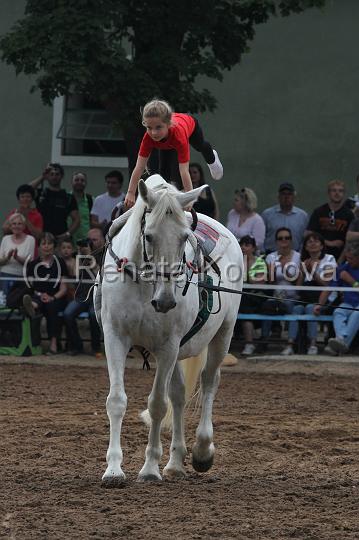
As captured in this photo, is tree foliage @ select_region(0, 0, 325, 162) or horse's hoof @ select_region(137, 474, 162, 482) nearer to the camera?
horse's hoof @ select_region(137, 474, 162, 482)

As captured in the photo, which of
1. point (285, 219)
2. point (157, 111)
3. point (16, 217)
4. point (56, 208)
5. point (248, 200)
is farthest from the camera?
point (56, 208)

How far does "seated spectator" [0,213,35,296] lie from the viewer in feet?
45.2

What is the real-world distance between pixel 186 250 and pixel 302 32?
34.1ft

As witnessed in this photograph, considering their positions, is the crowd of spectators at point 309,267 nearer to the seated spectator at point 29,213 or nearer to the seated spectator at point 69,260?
the seated spectator at point 69,260

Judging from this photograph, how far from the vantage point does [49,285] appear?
13547mm

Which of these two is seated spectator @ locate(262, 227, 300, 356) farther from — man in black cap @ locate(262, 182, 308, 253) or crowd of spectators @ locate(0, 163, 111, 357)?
crowd of spectators @ locate(0, 163, 111, 357)

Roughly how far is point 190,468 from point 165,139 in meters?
2.29

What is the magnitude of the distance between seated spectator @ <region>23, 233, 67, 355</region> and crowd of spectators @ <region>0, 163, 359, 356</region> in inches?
0.5

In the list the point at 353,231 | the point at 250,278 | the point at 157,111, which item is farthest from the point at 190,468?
the point at 353,231

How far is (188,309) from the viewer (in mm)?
6898

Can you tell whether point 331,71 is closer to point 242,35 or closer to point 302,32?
point 302,32

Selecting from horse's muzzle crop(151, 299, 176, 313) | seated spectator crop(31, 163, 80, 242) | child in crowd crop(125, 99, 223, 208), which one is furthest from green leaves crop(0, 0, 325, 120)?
horse's muzzle crop(151, 299, 176, 313)

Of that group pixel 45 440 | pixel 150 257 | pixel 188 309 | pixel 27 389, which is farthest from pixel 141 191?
pixel 27 389

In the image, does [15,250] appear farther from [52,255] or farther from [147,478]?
[147,478]
